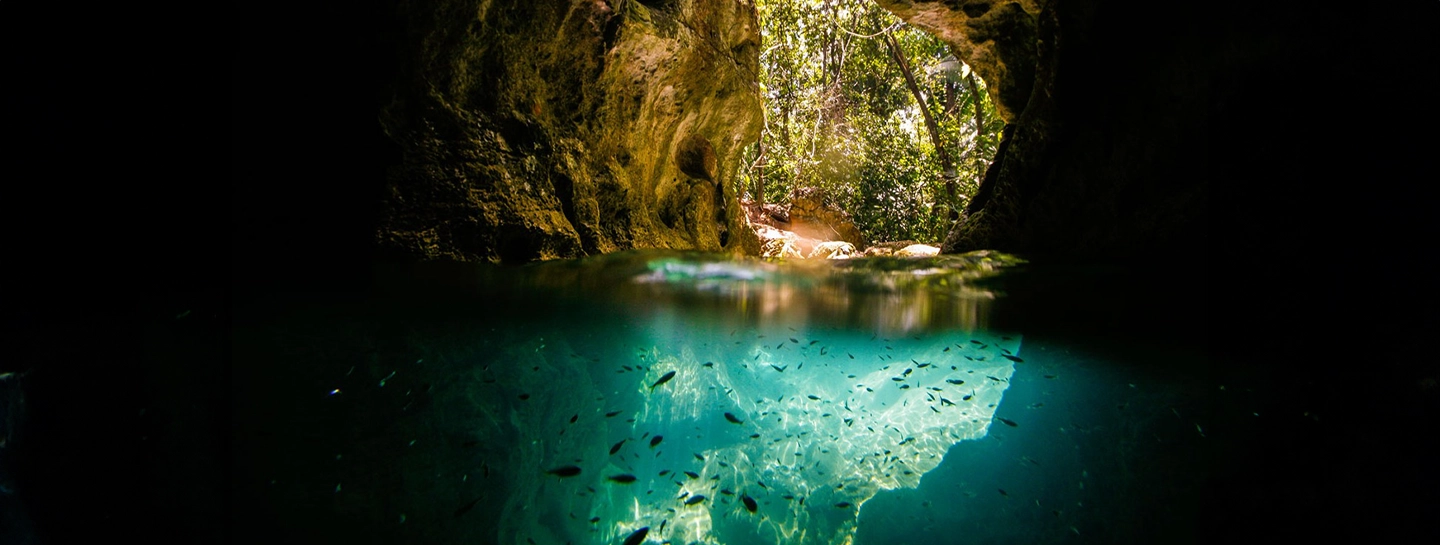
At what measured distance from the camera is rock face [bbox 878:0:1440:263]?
4.04m

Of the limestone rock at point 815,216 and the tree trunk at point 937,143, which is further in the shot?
the limestone rock at point 815,216

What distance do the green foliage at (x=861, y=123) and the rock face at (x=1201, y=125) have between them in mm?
7292

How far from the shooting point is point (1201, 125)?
15.5ft

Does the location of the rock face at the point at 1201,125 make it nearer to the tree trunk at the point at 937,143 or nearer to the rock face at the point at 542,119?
the rock face at the point at 542,119

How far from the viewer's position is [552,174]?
517 centimetres

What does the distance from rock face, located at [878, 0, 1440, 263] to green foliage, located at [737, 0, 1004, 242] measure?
7.29 m

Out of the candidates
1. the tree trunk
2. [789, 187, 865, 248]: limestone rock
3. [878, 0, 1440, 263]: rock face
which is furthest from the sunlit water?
[789, 187, 865, 248]: limestone rock

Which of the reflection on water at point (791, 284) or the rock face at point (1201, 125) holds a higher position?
the rock face at point (1201, 125)

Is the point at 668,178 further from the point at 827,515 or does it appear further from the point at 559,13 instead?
the point at 827,515

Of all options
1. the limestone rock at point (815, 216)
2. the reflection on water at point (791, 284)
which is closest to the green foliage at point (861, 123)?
the limestone rock at point (815, 216)

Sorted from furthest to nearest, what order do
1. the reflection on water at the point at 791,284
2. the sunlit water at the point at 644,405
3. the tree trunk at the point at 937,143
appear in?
the tree trunk at the point at 937,143, the sunlit water at the point at 644,405, the reflection on water at the point at 791,284

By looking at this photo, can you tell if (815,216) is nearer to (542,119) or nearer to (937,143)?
(937,143)

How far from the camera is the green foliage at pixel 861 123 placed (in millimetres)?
13211

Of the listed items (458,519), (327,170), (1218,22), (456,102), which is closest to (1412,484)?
(1218,22)
